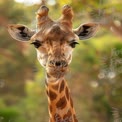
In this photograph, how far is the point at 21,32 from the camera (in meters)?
6.76

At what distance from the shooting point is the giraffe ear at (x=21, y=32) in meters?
6.72

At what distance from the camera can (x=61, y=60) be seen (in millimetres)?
6039

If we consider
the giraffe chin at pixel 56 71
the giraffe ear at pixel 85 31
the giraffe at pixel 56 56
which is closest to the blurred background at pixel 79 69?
the giraffe ear at pixel 85 31

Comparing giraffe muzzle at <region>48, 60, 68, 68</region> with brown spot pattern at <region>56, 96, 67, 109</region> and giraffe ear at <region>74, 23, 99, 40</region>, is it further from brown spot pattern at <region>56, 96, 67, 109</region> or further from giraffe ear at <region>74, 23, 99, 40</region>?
giraffe ear at <region>74, 23, 99, 40</region>

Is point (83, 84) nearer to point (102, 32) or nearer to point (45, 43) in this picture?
point (102, 32)

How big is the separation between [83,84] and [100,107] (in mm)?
2318

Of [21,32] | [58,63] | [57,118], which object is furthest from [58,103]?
[21,32]

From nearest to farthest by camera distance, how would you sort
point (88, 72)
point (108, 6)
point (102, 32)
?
point (108, 6) → point (88, 72) → point (102, 32)

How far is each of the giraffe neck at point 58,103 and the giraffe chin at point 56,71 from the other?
12 cm

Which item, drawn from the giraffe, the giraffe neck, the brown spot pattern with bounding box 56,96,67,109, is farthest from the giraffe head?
the brown spot pattern with bounding box 56,96,67,109

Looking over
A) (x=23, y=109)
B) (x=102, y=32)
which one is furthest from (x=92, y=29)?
(x=102, y=32)

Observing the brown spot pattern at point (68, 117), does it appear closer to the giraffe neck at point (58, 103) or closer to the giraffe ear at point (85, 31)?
the giraffe neck at point (58, 103)

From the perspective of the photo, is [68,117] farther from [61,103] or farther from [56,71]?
[56,71]

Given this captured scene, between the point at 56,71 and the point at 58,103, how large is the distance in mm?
412
